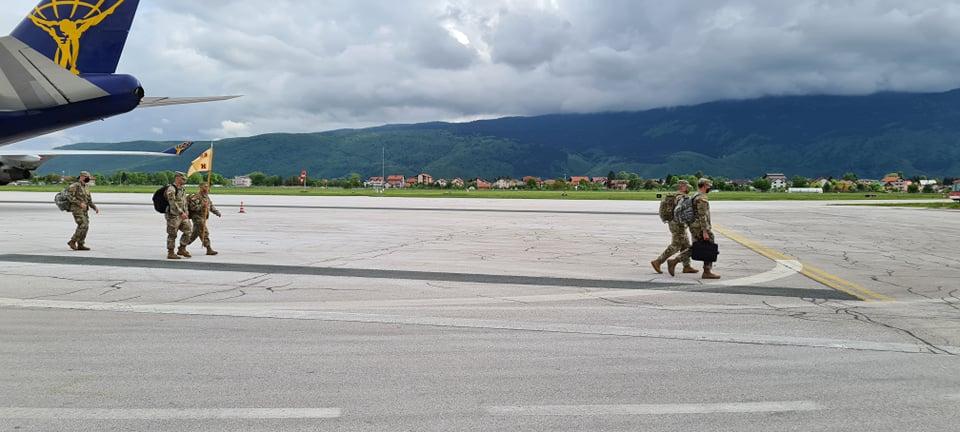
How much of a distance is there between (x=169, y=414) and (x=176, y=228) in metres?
10.3

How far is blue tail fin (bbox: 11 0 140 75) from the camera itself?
63.5ft

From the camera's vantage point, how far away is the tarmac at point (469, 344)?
4.63 meters

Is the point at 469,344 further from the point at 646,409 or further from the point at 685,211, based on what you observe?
the point at 685,211

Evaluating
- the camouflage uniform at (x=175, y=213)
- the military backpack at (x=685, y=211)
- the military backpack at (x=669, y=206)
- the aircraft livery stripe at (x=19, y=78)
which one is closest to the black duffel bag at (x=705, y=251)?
the military backpack at (x=685, y=211)

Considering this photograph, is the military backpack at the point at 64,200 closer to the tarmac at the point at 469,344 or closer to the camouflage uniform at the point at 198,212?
the tarmac at the point at 469,344

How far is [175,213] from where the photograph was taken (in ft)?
44.9

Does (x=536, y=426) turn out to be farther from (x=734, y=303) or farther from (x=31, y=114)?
(x=31, y=114)

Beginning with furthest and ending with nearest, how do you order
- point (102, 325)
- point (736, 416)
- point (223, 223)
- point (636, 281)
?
point (223, 223) < point (636, 281) < point (102, 325) < point (736, 416)

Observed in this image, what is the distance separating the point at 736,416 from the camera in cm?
459

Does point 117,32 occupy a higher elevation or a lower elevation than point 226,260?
higher

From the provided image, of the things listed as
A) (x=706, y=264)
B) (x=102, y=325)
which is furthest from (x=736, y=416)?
(x=706, y=264)

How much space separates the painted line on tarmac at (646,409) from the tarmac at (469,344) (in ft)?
0.07

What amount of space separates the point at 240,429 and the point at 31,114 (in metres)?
20.1

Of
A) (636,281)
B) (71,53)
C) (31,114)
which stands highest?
(71,53)
